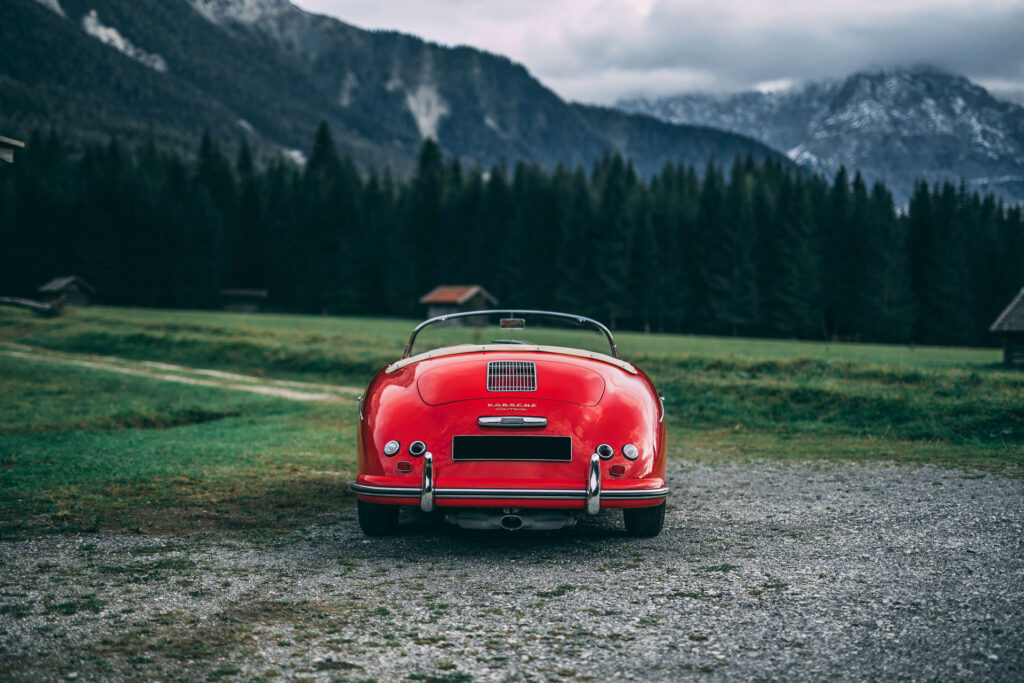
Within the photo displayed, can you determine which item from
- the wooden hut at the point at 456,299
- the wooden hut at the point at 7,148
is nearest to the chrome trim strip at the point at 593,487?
the wooden hut at the point at 7,148

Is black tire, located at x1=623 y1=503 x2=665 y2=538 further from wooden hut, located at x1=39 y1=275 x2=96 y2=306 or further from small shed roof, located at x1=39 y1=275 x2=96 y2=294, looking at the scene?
small shed roof, located at x1=39 y1=275 x2=96 y2=294

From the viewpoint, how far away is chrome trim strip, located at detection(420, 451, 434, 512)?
5.18 meters

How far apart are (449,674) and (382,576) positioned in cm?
159

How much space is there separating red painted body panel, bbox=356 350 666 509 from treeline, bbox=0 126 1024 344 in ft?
217

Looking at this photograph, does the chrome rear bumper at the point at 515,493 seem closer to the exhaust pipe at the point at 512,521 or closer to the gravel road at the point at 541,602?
the exhaust pipe at the point at 512,521

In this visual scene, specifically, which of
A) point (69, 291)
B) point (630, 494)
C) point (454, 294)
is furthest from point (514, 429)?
point (69, 291)

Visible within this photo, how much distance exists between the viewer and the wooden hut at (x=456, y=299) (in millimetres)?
74250

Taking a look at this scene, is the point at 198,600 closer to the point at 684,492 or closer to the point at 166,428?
the point at 684,492

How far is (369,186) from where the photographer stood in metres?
91.9

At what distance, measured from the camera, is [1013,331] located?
33.1 m

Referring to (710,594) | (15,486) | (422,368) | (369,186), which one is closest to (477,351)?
(422,368)

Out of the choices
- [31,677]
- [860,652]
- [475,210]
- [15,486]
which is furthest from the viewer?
[475,210]

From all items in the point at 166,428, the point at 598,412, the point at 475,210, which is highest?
the point at 475,210

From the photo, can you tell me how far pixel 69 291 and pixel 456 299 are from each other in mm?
34442
